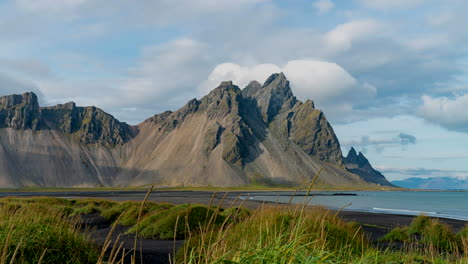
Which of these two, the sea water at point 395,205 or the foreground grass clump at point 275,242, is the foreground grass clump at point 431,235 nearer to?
the sea water at point 395,205

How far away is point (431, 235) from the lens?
19422 millimetres

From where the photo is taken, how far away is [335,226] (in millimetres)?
11586

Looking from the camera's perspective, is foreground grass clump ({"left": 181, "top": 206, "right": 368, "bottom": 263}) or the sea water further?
the sea water

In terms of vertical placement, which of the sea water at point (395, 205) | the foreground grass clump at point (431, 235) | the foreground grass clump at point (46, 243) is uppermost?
the foreground grass clump at point (46, 243)

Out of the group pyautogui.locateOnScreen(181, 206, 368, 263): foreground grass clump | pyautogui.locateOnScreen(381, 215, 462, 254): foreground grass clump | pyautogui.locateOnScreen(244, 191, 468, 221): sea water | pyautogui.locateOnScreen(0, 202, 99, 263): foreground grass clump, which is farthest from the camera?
pyautogui.locateOnScreen(244, 191, 468, 221): sea water

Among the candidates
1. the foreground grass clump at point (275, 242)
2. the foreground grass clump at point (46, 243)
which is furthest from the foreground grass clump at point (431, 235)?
the foreground grass clump at point (46, 243)

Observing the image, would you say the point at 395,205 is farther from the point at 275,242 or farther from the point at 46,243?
the point at 275,242

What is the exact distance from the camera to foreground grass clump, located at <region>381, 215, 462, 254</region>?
61.8 feet

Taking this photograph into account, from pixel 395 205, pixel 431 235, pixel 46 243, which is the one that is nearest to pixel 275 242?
pixel 46 243

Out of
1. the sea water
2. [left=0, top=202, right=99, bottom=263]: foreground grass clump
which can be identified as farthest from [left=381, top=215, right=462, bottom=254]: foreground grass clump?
[left=0, top=202, right=99, bottom=263]: foreground grass clump

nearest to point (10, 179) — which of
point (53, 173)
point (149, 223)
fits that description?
point (53, 173)

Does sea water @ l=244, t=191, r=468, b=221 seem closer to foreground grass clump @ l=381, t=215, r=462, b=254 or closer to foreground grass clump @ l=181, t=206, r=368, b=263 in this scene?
foreground grass clump @ l=381, t=215, r=462, b=254

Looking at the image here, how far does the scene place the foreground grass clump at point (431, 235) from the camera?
18828 millimetres

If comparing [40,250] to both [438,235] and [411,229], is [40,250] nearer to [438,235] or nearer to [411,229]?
[438,235]
